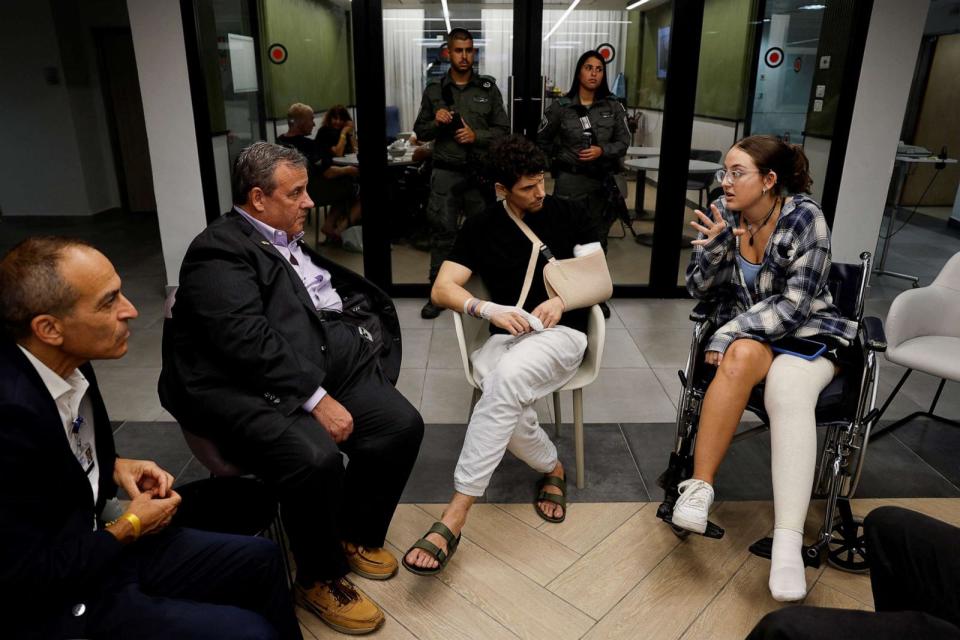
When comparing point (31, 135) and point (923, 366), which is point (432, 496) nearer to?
point (923, 366)

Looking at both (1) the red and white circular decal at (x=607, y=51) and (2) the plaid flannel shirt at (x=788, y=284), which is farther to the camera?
(1) the red and white circular decal at (x=607, y=51)

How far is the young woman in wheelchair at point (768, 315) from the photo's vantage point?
→ 6.60ft

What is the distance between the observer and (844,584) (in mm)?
2043

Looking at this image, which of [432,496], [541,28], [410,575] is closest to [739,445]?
[432,496]

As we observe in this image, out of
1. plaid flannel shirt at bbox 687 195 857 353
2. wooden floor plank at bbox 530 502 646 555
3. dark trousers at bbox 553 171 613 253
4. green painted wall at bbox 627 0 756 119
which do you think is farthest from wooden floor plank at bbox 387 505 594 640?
green painted wall at bbox 627 0 756 119

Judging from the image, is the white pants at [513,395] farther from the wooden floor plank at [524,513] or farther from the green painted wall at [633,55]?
the green painted wall at [633,55]

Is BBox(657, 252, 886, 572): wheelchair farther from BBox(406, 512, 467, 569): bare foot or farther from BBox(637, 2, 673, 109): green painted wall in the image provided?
BBox(637, 2, 673, 109): green painted wall

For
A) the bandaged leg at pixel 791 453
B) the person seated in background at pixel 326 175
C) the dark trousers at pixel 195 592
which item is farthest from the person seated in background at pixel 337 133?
the dark trousers at pixel 195 592

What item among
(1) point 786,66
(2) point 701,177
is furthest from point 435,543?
(1) point 786,66

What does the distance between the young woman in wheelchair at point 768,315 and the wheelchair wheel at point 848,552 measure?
11.0 inches

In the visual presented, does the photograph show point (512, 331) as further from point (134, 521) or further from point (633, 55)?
point (633, 55)

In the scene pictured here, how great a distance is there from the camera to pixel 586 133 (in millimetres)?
4199

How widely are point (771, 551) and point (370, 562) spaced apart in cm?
119

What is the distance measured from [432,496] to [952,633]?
1.63 meters
